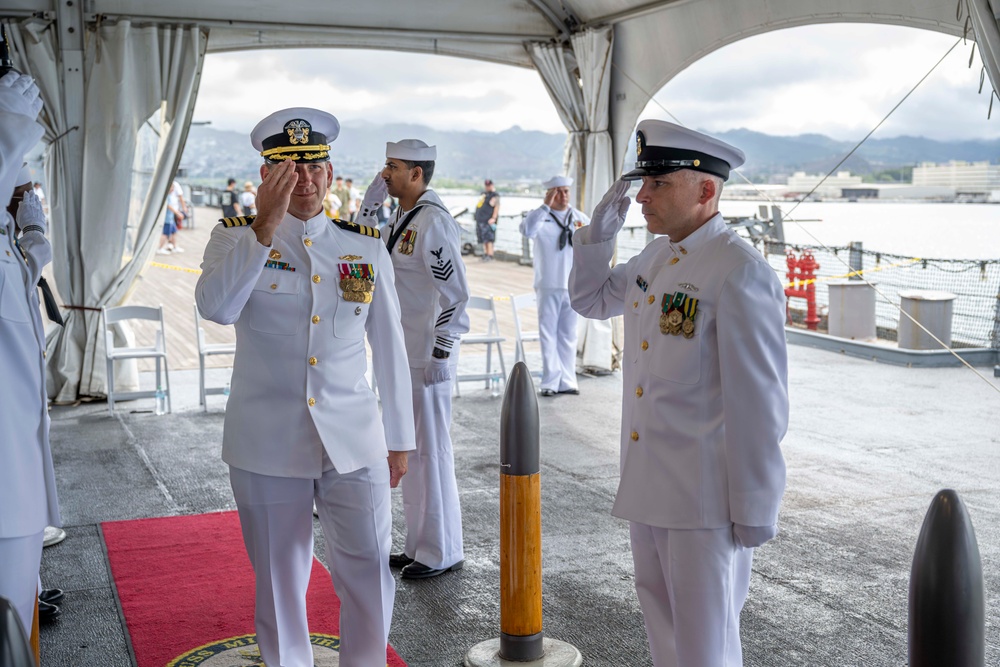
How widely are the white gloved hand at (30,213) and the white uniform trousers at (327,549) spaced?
1.29 metres

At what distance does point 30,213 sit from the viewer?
3619 millimetres

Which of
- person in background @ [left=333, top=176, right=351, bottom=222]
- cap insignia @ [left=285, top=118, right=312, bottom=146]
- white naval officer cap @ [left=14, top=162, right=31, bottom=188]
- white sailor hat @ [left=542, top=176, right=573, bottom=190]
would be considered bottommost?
white naval officer cap @ [left=14, top=162, right=31, bottom=188]

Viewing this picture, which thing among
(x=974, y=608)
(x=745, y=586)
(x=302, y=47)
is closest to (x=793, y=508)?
(x=745, y=586)

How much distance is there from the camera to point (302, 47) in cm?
916

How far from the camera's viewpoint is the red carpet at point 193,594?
3791 mm

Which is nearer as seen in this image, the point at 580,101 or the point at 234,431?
the point at 234,431

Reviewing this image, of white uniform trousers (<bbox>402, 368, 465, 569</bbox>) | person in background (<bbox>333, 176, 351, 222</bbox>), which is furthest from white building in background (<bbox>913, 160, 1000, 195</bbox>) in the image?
white uniform trousers (<bbox>402, 368, 465, 569</bbox>)

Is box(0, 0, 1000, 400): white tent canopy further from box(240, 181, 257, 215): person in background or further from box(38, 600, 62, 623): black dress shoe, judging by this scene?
box(240, 181, 257, 215): person in background

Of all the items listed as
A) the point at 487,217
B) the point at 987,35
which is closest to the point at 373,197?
the point at 987,35

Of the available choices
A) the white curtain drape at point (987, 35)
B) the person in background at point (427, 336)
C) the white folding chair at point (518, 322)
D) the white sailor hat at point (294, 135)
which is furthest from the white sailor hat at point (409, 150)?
the white folding chair at point (518, 322)

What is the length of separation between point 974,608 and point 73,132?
27.4 ft

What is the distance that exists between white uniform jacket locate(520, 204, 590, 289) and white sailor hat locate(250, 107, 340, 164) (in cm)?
624

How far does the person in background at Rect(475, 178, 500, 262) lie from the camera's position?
70.0 ft

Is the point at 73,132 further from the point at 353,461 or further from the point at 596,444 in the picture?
the point at 353,461
